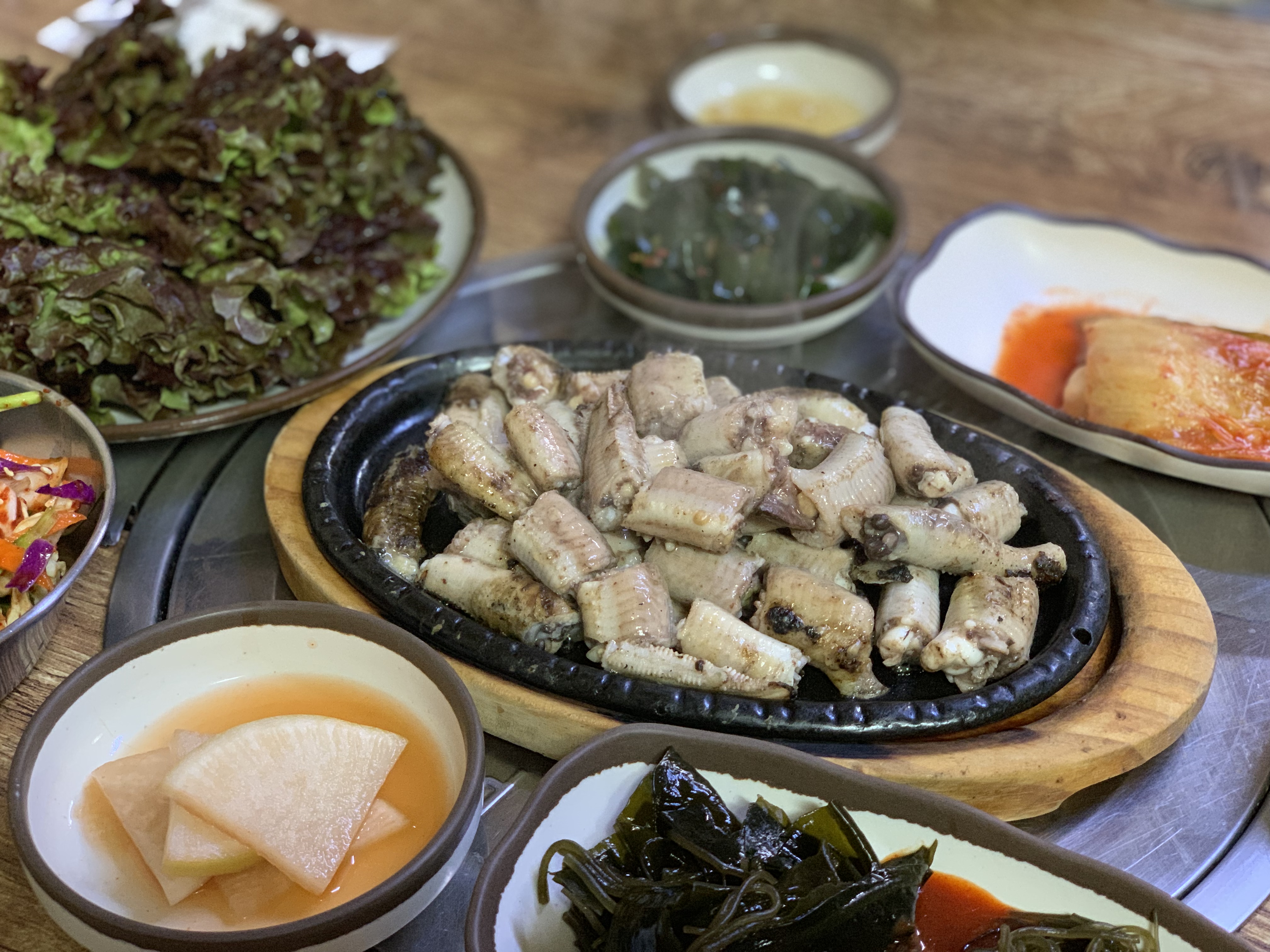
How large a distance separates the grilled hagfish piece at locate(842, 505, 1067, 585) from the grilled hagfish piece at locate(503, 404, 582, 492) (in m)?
0.67

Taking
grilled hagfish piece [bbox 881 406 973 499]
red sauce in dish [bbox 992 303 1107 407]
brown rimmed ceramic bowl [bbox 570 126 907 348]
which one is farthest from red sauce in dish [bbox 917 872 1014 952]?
brown rimmed ceramic bowl [bbox 570 126 907 348]

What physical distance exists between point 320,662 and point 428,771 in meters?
0.36

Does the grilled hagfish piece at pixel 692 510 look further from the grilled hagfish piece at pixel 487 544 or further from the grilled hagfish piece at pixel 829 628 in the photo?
the grilled hagfish piece at pixel 487 544

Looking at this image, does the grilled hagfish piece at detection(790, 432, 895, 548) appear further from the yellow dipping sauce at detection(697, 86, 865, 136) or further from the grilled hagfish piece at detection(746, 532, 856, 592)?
the yellow dipping sauce at detection(697, 86, 865, 136)

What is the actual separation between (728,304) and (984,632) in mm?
1650

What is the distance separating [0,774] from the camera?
Result: 2205 millimetres

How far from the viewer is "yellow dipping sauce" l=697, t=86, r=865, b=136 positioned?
447 cm

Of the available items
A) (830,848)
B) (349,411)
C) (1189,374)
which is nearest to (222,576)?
(349,411)

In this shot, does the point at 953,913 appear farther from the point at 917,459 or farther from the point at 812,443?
the point at 812,443

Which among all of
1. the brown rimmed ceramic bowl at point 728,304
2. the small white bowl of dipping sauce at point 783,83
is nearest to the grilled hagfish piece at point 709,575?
the brown rimmed ceramic bowl at point 728,304

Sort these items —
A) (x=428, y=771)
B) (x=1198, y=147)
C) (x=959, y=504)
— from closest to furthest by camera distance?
1. (x=428, y=771)
2. (x=959, y=504)
3. (x=1198, y=147)

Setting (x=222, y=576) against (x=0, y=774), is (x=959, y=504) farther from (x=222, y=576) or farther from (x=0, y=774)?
(x=0, y=774)

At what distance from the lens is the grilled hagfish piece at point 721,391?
266 centimetres

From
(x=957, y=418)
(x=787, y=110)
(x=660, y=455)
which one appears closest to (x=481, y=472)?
(x=660, y=455)
